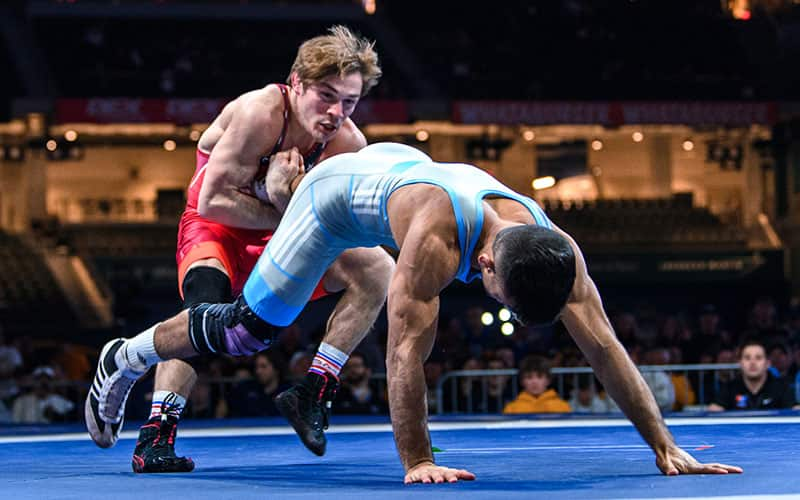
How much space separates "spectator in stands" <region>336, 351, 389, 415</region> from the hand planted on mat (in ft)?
14.3

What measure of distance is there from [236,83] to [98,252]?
3194 millimetres

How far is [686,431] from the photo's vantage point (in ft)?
15.0

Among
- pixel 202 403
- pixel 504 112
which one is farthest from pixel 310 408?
pixel 504 112

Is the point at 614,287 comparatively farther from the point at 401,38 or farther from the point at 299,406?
the point at 299,406

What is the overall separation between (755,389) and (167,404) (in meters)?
3.58

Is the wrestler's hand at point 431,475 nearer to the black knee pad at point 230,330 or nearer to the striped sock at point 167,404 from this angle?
the black knee pad at point 230,330

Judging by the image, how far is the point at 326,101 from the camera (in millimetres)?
3633

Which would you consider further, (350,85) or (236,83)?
(236,83)

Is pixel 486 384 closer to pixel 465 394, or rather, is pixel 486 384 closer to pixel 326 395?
pixel 465 394

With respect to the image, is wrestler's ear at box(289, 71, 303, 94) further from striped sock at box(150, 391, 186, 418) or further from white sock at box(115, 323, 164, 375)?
striped sock at box(150, 391, 186, 418)

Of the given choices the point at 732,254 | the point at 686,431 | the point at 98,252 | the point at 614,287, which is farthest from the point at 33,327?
the point at 686,431

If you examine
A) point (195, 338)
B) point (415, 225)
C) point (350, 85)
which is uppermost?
point (350, 85)

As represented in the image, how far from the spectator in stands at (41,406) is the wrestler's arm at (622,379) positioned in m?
5.27

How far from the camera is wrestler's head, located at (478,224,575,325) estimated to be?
2545mm
